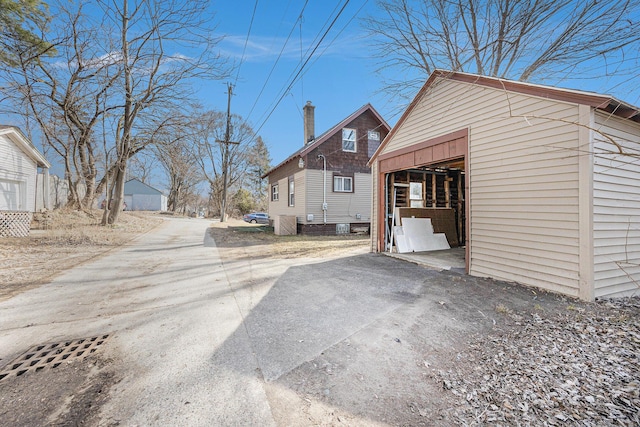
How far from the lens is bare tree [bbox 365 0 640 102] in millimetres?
7188

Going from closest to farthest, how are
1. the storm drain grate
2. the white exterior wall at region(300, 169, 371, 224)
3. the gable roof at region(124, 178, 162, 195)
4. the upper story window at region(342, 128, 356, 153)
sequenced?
the storm drain grate → the white exterior wall at region(300, 169, 371, 224) → the upper story window at region(342, 128, 356, 153) → the gable roof at region(124, 178, 162, 195)

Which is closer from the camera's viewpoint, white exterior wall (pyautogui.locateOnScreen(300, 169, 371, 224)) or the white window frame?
white exterior wall (pyautogui.locateOnScreen(300, 169, 371, 224))

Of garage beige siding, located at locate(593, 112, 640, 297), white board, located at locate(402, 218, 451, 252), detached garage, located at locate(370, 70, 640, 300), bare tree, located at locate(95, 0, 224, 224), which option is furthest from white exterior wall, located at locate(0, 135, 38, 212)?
garage beige siding, located at locate(593, 112, 640, 297)

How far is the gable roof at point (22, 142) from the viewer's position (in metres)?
12.8

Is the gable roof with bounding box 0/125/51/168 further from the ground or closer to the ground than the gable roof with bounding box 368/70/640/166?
further from the ground

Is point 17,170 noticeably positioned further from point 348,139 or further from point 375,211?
point 375,211

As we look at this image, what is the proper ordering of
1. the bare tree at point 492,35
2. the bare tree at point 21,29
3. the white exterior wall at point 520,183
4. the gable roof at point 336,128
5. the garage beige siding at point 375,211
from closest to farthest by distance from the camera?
the white exterior wall at point 520,183
the bare tree at point 21,29
the bare tree at point 492,35
the garage beige siding at point 375,211
the gable roof at point 336,128

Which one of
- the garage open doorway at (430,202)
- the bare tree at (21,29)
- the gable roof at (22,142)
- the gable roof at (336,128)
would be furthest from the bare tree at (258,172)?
the garage open doorway at (430,202)

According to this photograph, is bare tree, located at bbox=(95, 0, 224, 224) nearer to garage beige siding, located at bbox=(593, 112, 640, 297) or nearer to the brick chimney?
the brick chimney

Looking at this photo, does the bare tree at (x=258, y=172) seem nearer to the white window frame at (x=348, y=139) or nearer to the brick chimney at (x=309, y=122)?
the brick chimney at (x=309, y=122)

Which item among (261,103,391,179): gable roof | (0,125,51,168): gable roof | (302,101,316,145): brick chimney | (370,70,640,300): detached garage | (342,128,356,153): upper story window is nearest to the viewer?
(370,70,640,300): detached garage

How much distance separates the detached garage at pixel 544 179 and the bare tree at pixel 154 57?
8.39m

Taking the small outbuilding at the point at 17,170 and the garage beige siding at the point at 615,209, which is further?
the small outbuilding at the point at 17,170

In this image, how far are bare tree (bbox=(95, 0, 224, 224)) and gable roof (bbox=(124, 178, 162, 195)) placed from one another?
35.9 metres
